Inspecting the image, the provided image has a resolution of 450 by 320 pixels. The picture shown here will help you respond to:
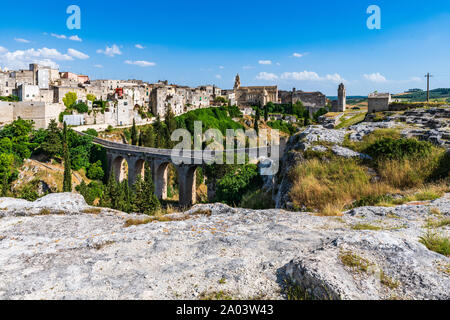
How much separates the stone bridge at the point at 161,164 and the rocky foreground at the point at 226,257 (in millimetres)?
27376

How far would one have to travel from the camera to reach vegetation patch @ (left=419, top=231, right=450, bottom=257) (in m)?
3.11

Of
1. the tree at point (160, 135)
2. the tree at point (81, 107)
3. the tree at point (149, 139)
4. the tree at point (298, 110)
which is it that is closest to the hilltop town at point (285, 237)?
the tree at point (160, 135)

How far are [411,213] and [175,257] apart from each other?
4.11 m

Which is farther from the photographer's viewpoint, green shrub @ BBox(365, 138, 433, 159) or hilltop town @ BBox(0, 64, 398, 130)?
hilltop town @ BBox(0, 64, 398, 130)

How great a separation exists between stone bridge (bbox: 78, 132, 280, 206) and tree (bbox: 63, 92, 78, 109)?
1713cm

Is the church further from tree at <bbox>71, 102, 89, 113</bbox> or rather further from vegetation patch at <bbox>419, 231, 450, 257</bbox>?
vegetation patch at <bbox>419, 231, 450, 257</bbox>

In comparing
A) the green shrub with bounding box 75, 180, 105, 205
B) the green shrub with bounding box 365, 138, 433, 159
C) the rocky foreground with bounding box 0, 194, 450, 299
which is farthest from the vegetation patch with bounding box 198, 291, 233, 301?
the green shrub with bounding box 75, 180, 105, 205

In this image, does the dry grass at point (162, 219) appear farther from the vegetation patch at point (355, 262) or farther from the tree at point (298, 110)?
the tree at point (298, 110)

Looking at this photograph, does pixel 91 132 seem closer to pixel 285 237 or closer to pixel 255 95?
pixel 285 237

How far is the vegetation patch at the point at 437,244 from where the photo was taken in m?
3.11

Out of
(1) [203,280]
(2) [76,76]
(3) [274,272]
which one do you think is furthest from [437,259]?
(2) [76,76]

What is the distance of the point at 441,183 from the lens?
20.6ft

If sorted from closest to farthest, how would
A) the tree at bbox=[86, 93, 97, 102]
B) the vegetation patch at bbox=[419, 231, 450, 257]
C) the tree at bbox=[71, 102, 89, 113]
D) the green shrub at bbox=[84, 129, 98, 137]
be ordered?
Result: the vegetation patch at bbox=[419, 231, 450, 257] → the green shrub at bbox=[84, 129, 98, 137] → the tree at bbox=[71, 102, 89, 113] → the tree at bbox=[86, 93, 97, 102]

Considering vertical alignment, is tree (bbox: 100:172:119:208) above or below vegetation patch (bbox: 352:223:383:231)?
below
